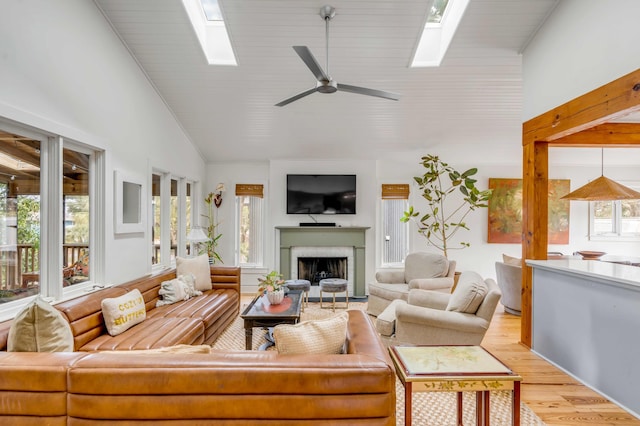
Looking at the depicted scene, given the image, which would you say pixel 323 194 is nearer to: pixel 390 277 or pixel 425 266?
pixel 390 277

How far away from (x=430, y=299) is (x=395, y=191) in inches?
119

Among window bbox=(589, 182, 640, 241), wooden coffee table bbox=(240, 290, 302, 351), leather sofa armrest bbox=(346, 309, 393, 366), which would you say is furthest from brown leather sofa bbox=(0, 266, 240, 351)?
window bbox=(589, 182, 640, 241)

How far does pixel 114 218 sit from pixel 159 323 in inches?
48.9

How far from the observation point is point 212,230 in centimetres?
591

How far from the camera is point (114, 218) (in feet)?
10.9

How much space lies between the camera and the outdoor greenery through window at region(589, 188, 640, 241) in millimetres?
5996

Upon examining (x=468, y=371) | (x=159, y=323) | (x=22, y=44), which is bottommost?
(x=159, y=323)

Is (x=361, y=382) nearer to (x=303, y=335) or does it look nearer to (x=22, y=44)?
(x=303, y=335)

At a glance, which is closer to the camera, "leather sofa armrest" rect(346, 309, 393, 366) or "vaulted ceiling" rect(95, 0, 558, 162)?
"leather sofa armrest" rect(346, 309, 393, 366)

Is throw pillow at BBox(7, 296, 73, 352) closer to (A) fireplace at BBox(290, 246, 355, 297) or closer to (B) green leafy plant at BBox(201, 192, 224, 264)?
(B) green leafy plant at BBox(201, 192, 224, 264)

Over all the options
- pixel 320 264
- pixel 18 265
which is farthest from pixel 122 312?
pixel 320 264

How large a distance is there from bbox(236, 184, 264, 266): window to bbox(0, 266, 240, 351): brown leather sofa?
192cm

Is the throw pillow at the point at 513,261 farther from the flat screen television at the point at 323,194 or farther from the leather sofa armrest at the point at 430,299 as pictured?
the flat screen television at the point at 323,194

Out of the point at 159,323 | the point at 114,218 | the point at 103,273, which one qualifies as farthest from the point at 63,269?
the point at 159,323
